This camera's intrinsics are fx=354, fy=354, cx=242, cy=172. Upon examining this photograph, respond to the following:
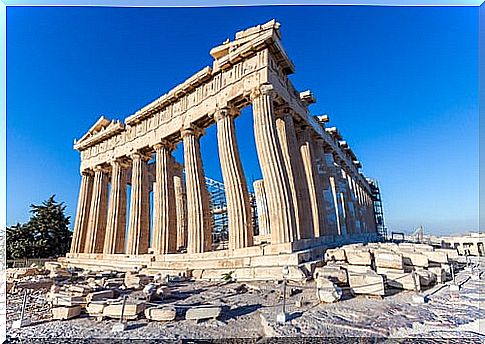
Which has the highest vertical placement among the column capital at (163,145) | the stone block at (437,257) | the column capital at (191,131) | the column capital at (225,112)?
the column capital at (225,112)

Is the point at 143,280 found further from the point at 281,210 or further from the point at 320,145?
the point at 320,145

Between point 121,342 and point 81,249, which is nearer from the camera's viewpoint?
point 121,342

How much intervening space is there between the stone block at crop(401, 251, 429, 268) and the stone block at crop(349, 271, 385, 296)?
2.78m

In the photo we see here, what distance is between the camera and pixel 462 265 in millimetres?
13789

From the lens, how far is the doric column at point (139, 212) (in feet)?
78.0

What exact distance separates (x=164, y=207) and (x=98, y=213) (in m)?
10.1

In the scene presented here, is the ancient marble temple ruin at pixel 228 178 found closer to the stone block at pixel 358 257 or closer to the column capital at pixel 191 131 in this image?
the column capital at pixel 191 131

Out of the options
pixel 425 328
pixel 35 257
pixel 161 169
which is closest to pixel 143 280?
pixel 425 328

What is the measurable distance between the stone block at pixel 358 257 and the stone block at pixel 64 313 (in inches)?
309

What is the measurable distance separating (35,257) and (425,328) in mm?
34073

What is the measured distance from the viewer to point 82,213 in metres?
30.8

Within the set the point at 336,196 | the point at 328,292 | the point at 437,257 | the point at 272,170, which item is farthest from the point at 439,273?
the point at 336,196

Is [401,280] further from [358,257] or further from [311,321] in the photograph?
[311,321]

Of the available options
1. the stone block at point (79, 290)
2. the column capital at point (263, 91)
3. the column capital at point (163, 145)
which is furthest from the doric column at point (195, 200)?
the stone block at point (79, 290)
